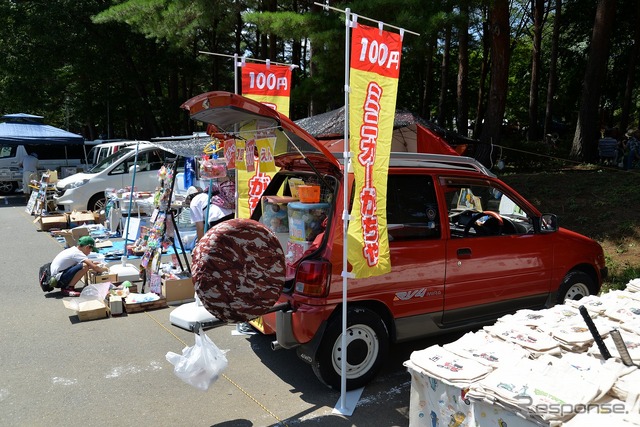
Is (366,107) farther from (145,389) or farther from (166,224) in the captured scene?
(166,224)

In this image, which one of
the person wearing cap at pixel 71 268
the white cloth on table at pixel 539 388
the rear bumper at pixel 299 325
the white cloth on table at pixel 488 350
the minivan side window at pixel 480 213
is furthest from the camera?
the person wearing cap at pixel 71 268

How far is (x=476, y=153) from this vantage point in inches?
580

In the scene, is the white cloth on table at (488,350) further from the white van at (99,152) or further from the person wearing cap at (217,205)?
the white van at (99,152)

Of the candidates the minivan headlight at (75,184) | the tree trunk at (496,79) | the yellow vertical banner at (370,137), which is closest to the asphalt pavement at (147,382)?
the yellow vertical banner at (370,137)

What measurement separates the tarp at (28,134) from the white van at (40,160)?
1.39 m

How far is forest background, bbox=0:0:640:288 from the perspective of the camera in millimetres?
10469

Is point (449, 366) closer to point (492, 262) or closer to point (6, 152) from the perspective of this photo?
point (492, 262)

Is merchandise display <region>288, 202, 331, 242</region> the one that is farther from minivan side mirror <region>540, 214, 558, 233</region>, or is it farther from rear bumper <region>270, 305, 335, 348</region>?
minivan side mirror <region>540, 214, 558, 233</region>

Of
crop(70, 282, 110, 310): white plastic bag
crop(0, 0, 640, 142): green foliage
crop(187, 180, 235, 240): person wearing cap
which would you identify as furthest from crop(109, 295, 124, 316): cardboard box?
crop(0, 0, 640, 142): green foliage

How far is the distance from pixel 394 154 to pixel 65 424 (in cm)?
365

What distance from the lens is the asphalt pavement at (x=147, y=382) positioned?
4152 mm

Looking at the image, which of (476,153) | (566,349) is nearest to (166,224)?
(566,349)

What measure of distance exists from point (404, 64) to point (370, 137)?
26.2ft

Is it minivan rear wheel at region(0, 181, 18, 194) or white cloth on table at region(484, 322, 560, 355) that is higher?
minivan rear wheel at region(0, 181, 18, 194)
